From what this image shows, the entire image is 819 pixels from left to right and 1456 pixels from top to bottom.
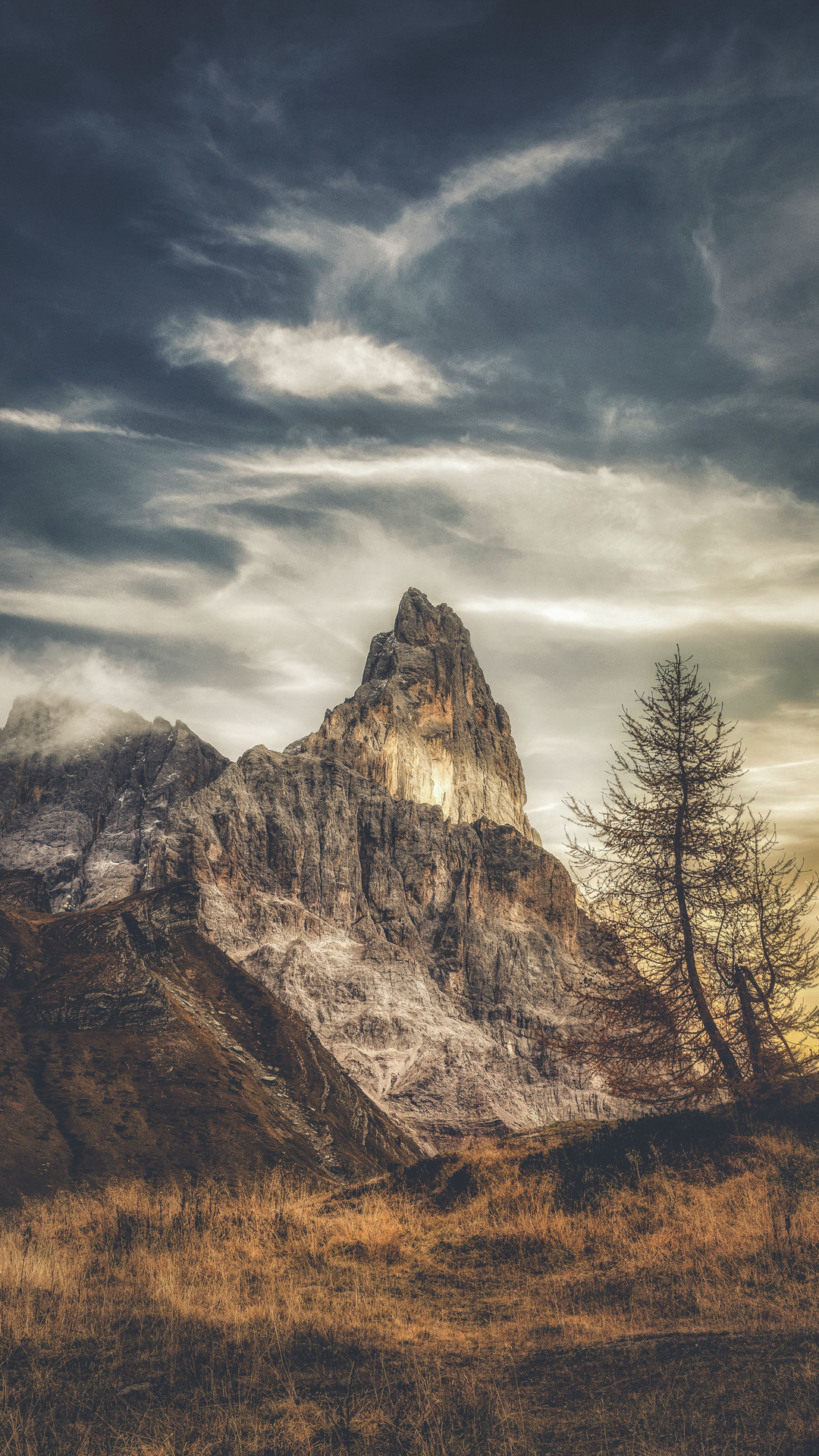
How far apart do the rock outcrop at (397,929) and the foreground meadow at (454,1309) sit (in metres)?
106

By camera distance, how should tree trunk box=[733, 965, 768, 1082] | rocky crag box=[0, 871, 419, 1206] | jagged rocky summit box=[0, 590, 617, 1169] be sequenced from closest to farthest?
tree trunk box=[733, 965, 768, 1082] → rocky crag box=[0, 871, 419, 1206] → jagged rocky summit box=[0, 590, 617, 1169]

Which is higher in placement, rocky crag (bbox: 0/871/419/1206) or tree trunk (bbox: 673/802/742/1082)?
tree trunk (bbox: 673/802/742/1082)

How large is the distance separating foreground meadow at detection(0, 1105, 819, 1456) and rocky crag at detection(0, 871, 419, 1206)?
130 feet

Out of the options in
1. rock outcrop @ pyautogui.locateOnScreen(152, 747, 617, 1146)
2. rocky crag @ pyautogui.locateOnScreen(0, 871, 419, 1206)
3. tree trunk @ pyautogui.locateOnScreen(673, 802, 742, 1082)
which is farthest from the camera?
rock outcrop @ pyautogui.locateOnScreen(152, 747, 617, 1146)

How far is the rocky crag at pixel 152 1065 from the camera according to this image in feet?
179

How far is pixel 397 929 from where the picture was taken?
151 metres

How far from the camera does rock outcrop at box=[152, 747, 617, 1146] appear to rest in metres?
121

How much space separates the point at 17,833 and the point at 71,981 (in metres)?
129

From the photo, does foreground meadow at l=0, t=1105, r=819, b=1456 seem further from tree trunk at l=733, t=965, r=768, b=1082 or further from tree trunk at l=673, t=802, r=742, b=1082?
tree trunk at l=673, t=802, r=742, b=1082

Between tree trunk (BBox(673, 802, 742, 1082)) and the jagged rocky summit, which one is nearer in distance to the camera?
tree trunk (BBox(673, 802, 742, 1082))

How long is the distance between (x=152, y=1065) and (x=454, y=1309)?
63986 mm

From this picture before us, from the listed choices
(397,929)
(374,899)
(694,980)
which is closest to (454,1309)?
(694,980)

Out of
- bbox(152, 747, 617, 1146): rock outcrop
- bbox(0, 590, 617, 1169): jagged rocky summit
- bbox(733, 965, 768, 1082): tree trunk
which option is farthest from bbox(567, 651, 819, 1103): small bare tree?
bbox(152, 747, 617, 1146): rock outcrop

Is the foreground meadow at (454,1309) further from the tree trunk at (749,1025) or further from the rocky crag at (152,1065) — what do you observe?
the rocky crag at (152,1065)
